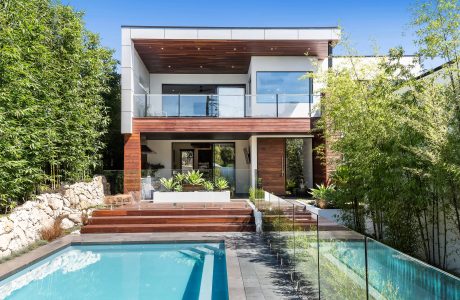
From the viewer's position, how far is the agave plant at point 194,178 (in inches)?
566

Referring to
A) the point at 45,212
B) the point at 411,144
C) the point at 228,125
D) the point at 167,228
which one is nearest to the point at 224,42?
the point at 228,125

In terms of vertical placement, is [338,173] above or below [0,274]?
above

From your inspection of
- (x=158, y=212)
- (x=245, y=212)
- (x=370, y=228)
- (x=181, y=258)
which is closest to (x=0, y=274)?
(x=181, y=258)

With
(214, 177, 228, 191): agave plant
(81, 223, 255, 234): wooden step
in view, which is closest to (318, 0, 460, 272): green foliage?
(81, 223, 255, 234): wooden step

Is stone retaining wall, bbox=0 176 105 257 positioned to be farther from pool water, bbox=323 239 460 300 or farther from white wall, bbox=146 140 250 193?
pool water, bbox=323 239 460 300

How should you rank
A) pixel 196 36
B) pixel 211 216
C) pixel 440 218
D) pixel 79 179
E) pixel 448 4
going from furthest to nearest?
pixel 196 36, pixel 79 179, pixel 211 216, pixel 440 218, pixel 448 4

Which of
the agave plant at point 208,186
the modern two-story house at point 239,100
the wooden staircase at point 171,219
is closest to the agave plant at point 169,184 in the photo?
the modern two-story house at point 239,100

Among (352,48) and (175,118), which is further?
(175,118)

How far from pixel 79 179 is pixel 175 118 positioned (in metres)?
4.34

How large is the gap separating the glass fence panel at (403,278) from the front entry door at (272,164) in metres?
12.8

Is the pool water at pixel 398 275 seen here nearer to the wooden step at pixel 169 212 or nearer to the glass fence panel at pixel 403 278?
the glass fence panel at pixel 403 278

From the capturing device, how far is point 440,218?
6.47 meters

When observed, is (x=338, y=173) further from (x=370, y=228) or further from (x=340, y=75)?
(x=340, y=75)

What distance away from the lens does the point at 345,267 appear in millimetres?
3463
